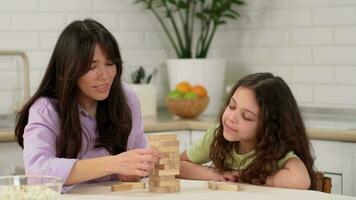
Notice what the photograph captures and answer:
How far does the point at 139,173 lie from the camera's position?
8.00ft

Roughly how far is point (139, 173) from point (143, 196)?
0.10 meters

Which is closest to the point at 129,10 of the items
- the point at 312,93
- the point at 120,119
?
the point at 312,93

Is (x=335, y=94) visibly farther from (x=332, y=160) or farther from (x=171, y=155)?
(x=171, y=155)

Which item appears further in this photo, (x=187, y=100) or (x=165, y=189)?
(x=187, y=100)

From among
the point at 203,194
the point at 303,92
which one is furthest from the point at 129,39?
the point at 203,194

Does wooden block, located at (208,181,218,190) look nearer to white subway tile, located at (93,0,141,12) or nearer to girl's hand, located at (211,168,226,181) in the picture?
girl's hand, located at (211,168,226,181)

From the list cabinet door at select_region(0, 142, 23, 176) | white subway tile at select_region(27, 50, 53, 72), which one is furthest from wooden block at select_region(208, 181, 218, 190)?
white subway tile at select_region(27, 50, 53, 72)

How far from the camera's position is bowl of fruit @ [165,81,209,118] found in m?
4.14

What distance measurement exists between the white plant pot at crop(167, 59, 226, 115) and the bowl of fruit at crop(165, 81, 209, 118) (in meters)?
0.16

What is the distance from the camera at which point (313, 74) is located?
14.0 ft

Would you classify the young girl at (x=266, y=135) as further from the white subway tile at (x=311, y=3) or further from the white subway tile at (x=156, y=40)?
the white subway tile at (x=156, y=40)

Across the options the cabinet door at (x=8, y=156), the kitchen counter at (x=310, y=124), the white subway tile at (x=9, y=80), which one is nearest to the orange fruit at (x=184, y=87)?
the kitchen counter at (x=310, y=124)

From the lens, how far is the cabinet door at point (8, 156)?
3.50 metres

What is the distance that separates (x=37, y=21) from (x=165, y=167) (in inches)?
79.4
